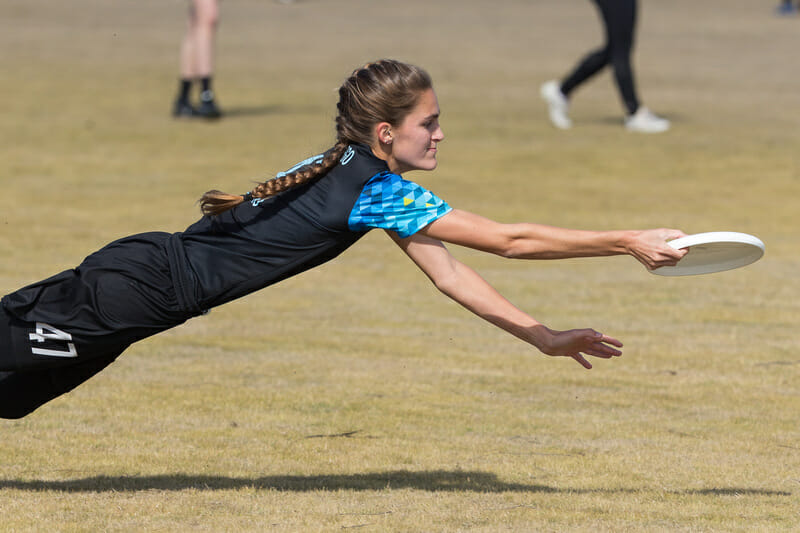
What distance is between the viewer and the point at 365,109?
15.8 ft

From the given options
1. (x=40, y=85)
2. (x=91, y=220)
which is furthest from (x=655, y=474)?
(x=40, y=85)

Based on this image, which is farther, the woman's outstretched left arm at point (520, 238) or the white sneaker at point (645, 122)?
the white sneaker at point (645, 122)

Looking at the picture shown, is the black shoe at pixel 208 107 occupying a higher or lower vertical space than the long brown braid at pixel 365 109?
higher

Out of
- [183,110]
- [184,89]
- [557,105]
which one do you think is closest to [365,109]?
[557,105]

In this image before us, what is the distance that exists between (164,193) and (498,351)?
5970 millimetres

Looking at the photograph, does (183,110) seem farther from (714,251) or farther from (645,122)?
(714,251)

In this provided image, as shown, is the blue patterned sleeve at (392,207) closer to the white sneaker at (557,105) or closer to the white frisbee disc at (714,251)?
the white frisbee disc at (714,251)

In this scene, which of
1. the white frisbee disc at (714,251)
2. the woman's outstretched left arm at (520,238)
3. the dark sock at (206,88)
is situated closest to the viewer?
the white frisbee disc at (714,251)

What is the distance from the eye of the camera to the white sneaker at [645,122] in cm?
1574

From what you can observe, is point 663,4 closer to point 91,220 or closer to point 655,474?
point 91,220

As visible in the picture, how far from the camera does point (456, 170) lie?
46.6 ft

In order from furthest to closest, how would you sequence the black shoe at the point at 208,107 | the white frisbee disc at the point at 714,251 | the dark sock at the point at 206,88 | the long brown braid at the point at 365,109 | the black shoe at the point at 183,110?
the black shoe at the point at 183,110 → the black shoe at the point at 208,107 → the dark sock at the point at 206,88 → the long brown braid at the point at 365,109 → the white frisbee disc at the point at 714,251

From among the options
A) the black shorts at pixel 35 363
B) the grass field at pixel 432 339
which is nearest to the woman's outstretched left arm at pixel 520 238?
the grass field at pixel 432 339

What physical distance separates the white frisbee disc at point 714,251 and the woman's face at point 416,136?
94cm
